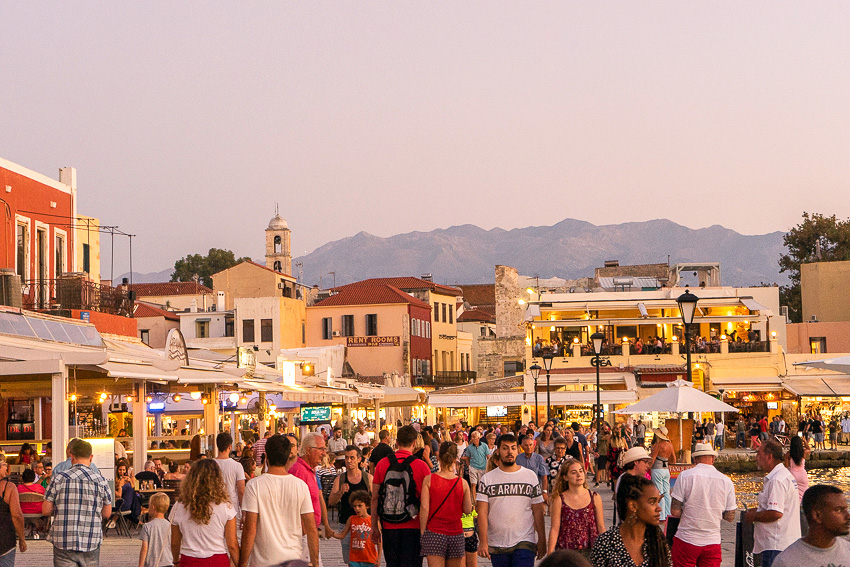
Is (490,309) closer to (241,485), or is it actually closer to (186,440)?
(186,440)

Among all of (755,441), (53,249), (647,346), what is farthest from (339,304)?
(53,249)

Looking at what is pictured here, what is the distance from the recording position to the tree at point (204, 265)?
87625 mm

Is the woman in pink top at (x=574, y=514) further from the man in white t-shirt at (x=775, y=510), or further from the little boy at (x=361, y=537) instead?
the little boy at (x=361, y=537)

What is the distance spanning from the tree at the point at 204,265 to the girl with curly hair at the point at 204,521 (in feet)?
262

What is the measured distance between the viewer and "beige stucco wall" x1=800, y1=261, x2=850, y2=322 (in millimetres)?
64500

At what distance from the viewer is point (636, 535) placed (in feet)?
21.2

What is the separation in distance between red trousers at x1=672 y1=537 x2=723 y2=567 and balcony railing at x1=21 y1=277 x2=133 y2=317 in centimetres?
2089

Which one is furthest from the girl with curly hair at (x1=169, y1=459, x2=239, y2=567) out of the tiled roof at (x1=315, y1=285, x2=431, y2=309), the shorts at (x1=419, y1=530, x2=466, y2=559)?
the tiled roof at (x1=315, y1=285, x2=431, y2=309)

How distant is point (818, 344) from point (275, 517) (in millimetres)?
56958

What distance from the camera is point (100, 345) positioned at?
82.8 feet

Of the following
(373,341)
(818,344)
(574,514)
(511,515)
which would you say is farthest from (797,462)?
(373,341)

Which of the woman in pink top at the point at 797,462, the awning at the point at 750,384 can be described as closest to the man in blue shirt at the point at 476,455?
the woman in pink top at the point at 797,462

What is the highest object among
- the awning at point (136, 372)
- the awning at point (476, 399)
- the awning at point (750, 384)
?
the awning at point (136, 372)

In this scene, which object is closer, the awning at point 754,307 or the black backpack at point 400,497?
the black backpack at point 400,497
